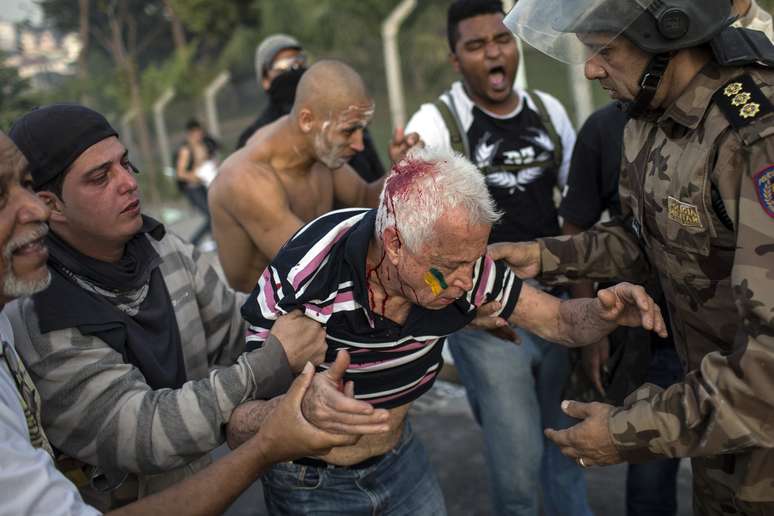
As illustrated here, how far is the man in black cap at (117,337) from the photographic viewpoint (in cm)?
200

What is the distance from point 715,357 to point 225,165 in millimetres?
2142

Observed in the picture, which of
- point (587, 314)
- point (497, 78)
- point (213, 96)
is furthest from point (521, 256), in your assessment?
point (213, 96)

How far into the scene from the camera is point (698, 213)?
207 centimetres

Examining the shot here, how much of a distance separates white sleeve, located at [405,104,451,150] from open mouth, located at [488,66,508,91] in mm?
275

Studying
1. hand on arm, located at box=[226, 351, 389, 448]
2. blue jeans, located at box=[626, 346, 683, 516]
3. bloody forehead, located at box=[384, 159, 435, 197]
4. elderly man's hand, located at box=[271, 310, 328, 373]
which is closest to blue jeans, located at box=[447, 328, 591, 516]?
blue jeans, located at box=[626, 346, 683, 516]

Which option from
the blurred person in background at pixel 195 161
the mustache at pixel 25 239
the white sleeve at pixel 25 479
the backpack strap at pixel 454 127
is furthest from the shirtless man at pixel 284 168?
the blurred person in background at pixel 195 161

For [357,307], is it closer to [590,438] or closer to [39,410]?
[590,438]

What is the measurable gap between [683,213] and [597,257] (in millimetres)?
575

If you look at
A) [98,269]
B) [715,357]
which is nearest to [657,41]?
[715,357]

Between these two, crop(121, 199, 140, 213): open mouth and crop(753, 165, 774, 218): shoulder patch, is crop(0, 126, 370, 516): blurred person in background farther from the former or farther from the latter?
crop(753, 165, 774, 218): shoulder patch

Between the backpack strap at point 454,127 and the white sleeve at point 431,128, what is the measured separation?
15mm

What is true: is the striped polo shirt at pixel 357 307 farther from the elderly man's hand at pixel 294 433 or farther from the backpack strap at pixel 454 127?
the backpack strap at pixel 454 127

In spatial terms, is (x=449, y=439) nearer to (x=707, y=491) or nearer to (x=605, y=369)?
(x=605, y=369)

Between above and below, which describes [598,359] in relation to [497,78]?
below
